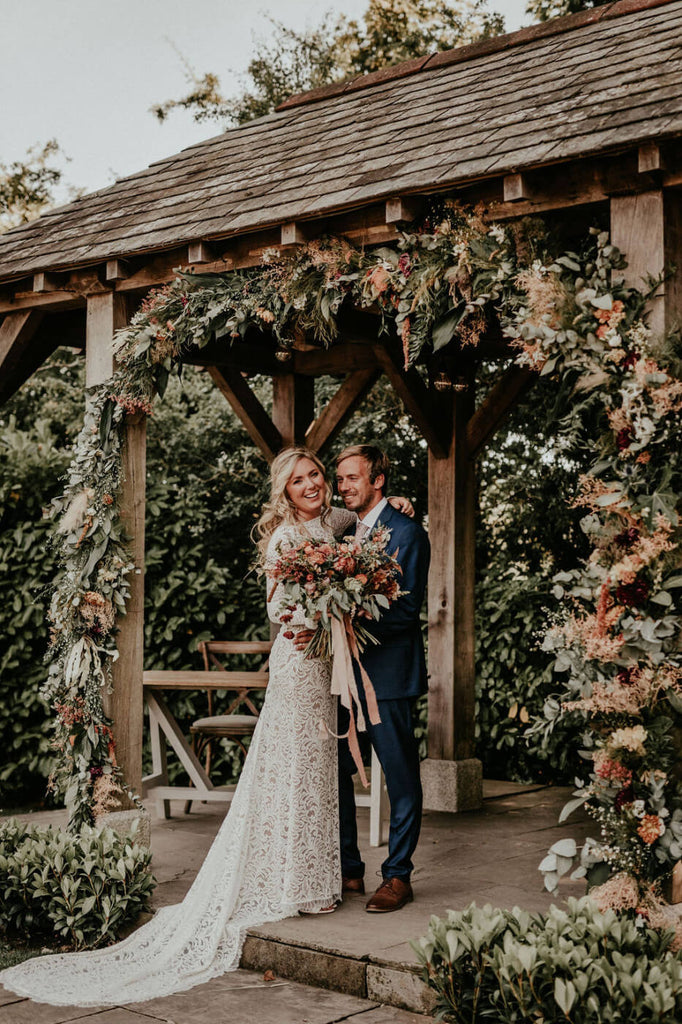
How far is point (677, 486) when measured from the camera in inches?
144

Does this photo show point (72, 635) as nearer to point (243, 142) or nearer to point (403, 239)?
point (403, 239)

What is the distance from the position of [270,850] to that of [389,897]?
0.55 meters

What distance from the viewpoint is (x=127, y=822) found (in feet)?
18.6

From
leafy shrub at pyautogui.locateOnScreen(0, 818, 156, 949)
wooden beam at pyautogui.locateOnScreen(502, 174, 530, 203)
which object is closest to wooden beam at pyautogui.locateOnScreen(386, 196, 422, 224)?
wooden beam at pyautogui.locateOnScreen(502, 174, 530, 203)

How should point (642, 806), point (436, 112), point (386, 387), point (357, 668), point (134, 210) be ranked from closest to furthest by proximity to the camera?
point (642, 806) < point (357, 668) < point (436, 112) < point (134, 210) < point (386, 387)

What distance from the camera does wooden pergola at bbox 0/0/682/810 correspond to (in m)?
4.14

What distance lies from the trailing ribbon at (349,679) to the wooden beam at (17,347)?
3.04 m

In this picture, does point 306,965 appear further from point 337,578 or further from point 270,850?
point 337,578

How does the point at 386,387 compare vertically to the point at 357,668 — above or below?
above

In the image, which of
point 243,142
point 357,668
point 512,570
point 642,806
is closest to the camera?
point 642,806

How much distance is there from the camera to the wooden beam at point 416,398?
6.71 m

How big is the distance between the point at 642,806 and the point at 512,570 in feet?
15.6

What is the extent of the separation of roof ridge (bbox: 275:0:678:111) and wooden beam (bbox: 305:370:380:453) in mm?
1860

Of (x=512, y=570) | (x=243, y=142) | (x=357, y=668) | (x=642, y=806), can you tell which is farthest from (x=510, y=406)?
(x=642, y=806)
